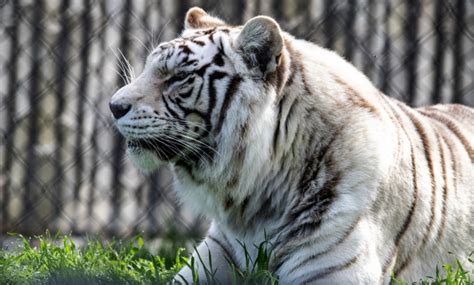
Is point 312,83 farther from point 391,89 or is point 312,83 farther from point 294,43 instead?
point 391,89

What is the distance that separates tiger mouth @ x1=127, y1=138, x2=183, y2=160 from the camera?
2.78 meters

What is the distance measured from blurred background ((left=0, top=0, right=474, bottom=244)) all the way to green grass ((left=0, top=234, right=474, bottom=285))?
1.21m

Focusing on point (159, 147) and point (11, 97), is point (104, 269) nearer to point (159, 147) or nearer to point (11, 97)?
point (159, 147)

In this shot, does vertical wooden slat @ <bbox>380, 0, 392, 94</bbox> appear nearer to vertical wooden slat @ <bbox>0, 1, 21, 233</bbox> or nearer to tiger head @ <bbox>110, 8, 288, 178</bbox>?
vertical wooden slat @ <bbox>0, 1, 21, 233</bbox>

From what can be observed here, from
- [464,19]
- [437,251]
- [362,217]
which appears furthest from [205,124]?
[464,19]

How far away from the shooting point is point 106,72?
471 centimetres

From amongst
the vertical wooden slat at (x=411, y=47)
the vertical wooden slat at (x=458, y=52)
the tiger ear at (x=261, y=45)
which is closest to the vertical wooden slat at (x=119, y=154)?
the vertical wooden slat at (x=411, y=47)

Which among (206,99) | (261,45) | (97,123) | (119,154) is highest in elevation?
(261,45)

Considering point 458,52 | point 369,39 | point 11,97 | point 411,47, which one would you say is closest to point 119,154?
point 11,97

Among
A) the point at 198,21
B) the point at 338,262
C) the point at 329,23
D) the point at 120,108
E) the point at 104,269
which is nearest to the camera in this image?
the point at 338,262

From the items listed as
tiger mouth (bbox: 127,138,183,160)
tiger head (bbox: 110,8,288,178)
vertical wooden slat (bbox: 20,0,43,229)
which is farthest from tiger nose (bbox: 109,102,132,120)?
vertical wooden slat (bbox: 20,0,43,229)

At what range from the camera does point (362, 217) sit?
2.64 meters

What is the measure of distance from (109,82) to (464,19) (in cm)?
188

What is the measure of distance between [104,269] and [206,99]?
25.7 inches
